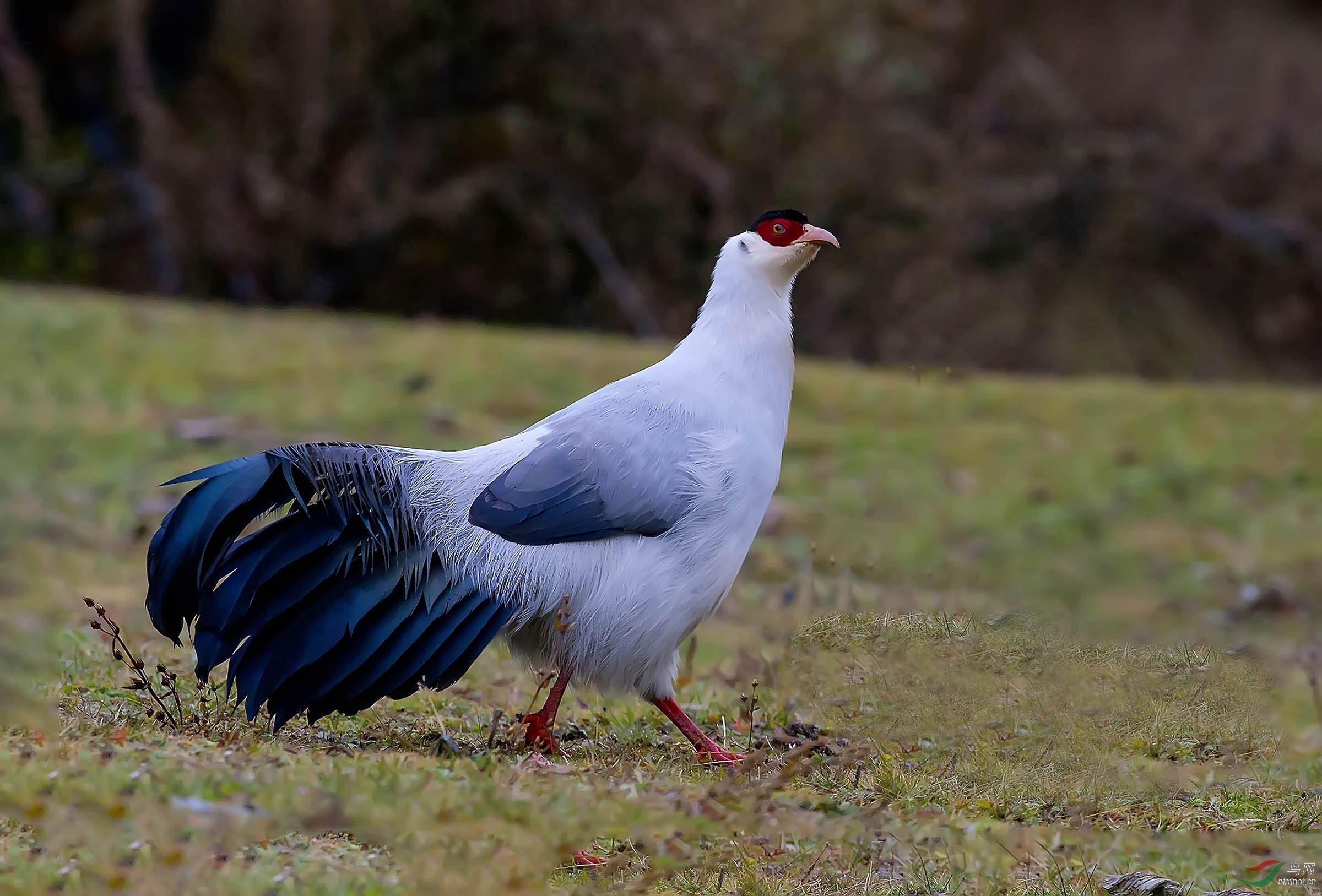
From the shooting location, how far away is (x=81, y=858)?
3518mm

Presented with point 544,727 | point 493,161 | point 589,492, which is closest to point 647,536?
point 589,492

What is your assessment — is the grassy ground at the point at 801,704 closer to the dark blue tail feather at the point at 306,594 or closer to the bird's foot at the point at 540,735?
the bird's foot at the point at 540,735

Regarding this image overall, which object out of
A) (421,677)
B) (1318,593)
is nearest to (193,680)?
(421,677)

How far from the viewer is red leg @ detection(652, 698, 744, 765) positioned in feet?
15.9

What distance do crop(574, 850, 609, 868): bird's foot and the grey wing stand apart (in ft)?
3.55

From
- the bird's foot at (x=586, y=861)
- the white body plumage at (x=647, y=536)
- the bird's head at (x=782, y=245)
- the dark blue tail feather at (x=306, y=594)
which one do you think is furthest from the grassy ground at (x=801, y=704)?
the bird's head at (x=782, y=245)

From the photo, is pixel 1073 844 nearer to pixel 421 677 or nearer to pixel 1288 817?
pixel 1288 817

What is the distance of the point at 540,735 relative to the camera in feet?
15.7

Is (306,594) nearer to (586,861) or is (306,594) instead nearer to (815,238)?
(586,861)

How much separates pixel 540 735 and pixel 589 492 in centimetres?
75

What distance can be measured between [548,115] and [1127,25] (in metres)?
7.95

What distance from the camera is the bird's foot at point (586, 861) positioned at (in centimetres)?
392

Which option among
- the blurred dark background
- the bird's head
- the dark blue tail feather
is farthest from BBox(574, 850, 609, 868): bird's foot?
the blurred dark background

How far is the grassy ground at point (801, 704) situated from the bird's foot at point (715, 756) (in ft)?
0.21
